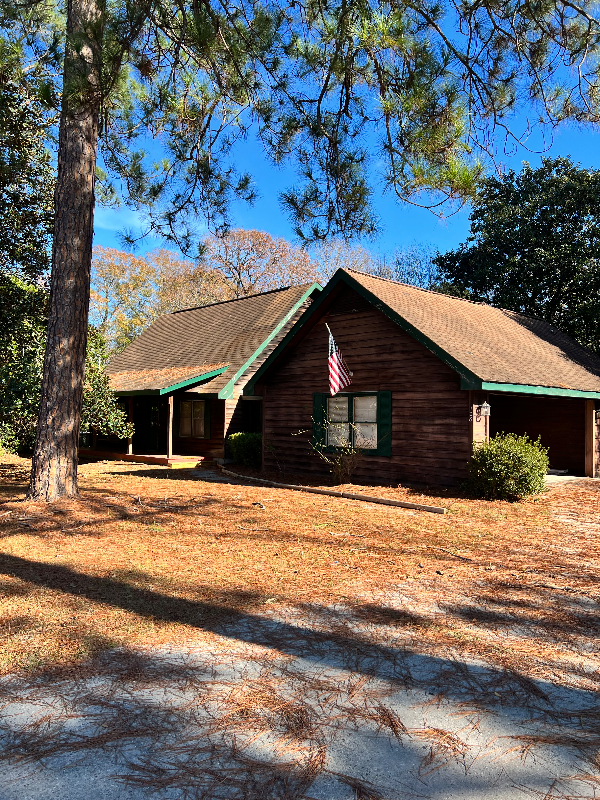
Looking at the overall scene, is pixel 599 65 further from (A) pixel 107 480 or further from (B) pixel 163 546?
(A) pixel 107 480

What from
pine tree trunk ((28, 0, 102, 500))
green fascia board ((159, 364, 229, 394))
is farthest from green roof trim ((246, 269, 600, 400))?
pine tree trunk ((28, 0, 102, 500))

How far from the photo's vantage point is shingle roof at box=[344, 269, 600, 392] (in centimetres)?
1288

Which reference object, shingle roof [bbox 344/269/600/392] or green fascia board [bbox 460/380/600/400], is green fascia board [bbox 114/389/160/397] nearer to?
shingle roof [bbox 344/269/600/392]

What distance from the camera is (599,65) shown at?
743 centimetres

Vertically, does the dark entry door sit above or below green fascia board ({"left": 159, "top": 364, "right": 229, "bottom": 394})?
below

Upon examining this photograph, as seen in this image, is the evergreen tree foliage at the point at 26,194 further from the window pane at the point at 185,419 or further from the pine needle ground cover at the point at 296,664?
the window pane at the point at 185,419

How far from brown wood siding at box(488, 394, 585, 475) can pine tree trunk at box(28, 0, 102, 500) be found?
11.9m

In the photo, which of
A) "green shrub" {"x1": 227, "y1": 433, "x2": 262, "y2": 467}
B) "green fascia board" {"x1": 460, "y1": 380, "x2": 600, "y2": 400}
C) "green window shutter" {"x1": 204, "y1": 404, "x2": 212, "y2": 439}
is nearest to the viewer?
"green fascia board" {"x1": 460, "y1": 380, "x2": 600, "y2": 400}

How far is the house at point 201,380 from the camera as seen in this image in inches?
805

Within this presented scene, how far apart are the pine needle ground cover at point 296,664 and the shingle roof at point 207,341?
43.4 feet

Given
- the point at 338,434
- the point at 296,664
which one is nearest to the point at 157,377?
the point at 338,434

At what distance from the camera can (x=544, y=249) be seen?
88.7 feet

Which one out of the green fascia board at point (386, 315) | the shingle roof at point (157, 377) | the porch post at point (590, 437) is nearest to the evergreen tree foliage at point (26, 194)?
the green fascia board at point (386, 315)

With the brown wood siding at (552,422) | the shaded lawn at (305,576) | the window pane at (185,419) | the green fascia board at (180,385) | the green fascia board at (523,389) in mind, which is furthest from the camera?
the window pane at (185,419)
